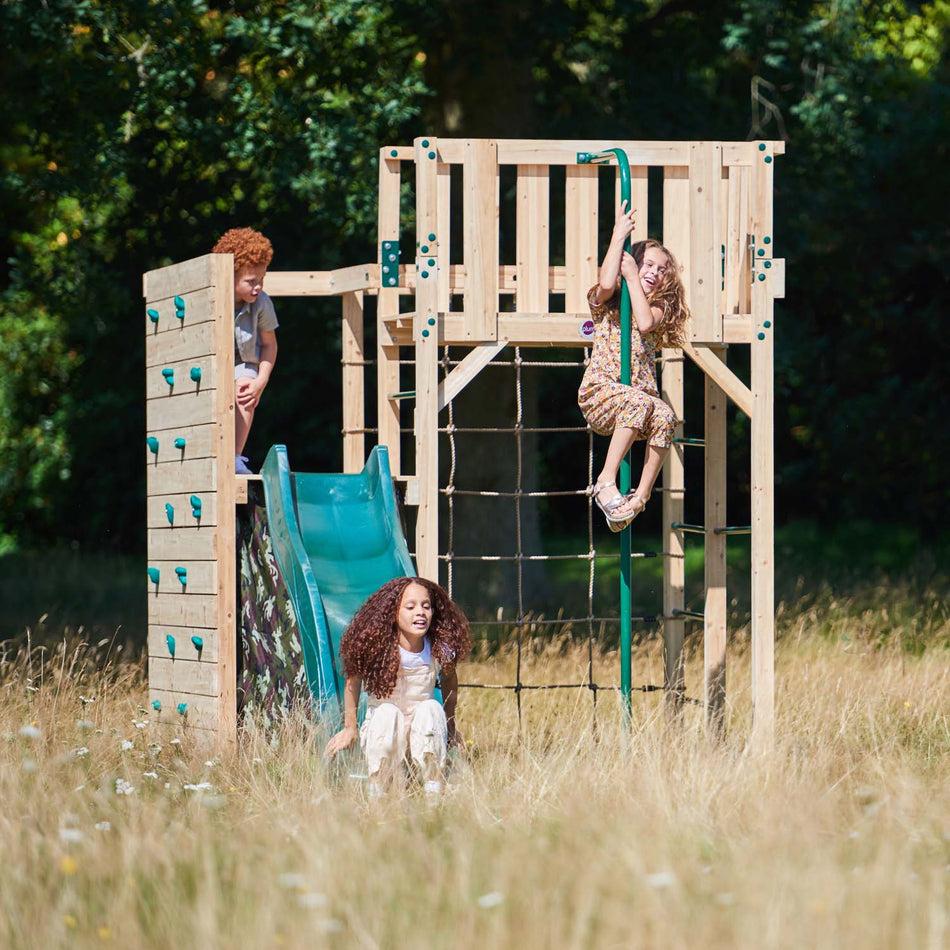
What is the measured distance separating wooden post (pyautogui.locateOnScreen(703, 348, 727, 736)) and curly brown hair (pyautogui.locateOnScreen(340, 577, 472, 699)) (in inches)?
69.5

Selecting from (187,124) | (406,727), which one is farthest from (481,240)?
(187,124)

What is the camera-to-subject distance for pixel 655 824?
4832 millimetres

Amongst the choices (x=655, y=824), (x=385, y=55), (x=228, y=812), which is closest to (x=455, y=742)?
(x=228, y=812)

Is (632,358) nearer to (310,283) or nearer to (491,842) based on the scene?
(310,283)

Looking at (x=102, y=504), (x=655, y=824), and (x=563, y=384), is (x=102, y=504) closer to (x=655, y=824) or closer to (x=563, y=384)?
(x=563, y=384)

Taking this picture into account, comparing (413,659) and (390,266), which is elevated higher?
(390,266)

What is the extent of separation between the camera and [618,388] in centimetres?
671

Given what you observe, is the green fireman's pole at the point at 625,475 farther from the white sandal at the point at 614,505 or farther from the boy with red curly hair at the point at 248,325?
the boy with red curly hair at the point at 248,325

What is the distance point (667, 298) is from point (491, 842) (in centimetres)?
296

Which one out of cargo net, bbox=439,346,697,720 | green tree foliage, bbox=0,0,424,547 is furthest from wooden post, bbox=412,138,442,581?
green tree foliage, bbox=0,0,424,547

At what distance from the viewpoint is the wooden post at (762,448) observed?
7031 millimetres

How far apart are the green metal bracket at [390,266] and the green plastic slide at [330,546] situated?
786 millimetres

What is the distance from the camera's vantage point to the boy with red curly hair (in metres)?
7.68

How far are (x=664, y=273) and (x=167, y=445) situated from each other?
2.71m
